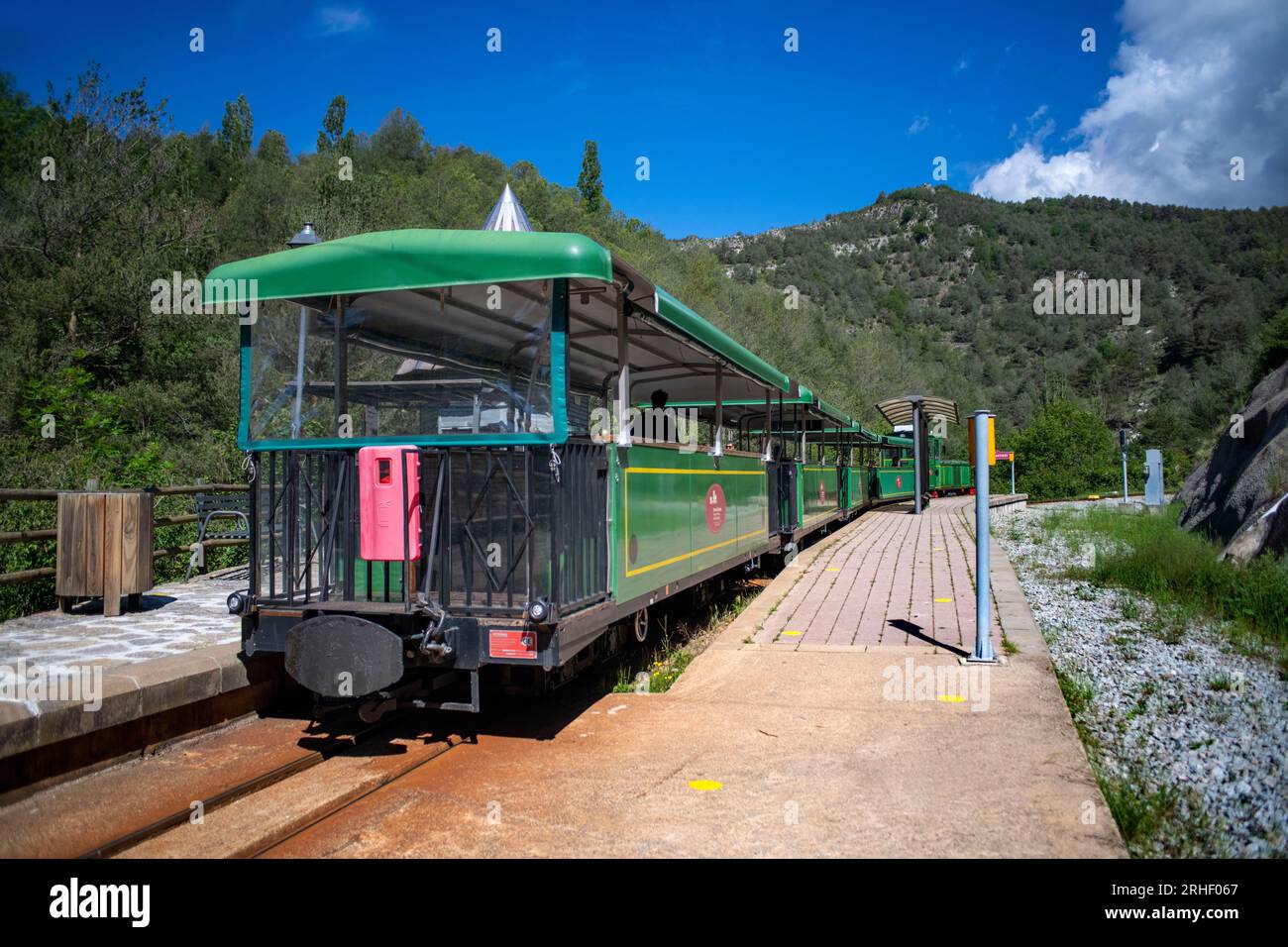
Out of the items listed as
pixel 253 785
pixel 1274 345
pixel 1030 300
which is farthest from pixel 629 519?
pixel 1030 300

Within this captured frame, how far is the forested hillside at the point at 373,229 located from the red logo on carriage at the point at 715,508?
8.02m

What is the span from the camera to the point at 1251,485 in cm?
1087

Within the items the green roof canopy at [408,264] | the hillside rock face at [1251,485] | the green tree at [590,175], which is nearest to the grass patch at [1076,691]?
the hillside rock face at [1251,485]

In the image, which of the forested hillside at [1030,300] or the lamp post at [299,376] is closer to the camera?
the lamp post at [299,376]

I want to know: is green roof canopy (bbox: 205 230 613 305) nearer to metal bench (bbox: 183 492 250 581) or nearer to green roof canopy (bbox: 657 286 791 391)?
green roof canopy (bbox: 657 286 791 391)

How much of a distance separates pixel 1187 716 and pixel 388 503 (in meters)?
4.80

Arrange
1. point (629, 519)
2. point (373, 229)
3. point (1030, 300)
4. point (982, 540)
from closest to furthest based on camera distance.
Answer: point (629, 519) → point (982, 540) → point (373, 229) → point (1030, 300)

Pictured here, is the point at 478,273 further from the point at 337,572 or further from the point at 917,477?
the point at 917,477

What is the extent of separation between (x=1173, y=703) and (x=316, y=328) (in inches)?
229

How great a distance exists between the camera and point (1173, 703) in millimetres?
5523

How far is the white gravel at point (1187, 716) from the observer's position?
145 inches

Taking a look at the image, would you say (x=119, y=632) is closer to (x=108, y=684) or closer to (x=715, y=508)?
(x=108, y=684)

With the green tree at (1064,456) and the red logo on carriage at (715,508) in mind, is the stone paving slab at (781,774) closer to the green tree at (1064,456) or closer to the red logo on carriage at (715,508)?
the red logo on carriage at (715,508)
